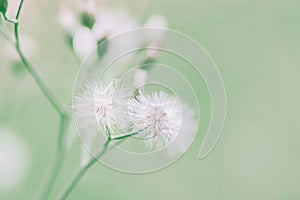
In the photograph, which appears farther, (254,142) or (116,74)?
(254,142)

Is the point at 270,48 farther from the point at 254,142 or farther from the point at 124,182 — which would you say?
the point at 124,182

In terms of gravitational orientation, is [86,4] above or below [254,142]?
below

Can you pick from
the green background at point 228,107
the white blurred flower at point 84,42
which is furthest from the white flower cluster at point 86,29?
the green background at point 228,107

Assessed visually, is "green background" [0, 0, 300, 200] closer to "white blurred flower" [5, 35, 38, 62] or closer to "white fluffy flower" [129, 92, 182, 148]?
"white blurred flower" [5, 35, 38, 62]

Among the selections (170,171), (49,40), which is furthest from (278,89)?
(49,40)

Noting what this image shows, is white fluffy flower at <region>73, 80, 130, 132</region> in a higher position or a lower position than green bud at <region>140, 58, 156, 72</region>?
lower

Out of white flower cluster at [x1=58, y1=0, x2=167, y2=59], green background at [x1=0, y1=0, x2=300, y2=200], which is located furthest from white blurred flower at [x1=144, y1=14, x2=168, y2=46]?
green background at [x1=0, y1=0, x2=300, y2=200]

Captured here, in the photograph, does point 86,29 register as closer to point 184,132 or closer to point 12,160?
point 184,132

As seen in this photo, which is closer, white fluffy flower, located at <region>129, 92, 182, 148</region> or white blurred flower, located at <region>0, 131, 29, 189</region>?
white fluffy flower, located at <region>129, 92, 182, 148</region>
